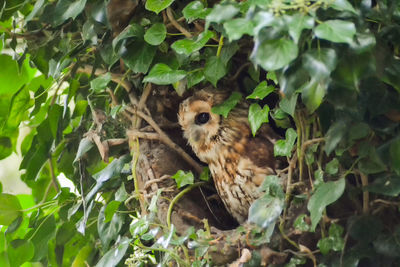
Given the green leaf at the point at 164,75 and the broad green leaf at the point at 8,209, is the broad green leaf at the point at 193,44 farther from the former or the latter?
the broad green leaf at the point at 8,209

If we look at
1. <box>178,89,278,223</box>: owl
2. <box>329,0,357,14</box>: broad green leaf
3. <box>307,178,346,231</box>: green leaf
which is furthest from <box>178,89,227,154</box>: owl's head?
<box>329,0,357,14</box>: broad green leaf

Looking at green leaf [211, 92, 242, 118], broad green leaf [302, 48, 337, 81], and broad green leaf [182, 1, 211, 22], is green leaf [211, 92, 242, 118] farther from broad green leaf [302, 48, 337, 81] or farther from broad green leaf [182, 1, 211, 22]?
broad green leaf [302, 48, 337, 81]

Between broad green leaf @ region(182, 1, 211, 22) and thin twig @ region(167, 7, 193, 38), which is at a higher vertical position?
broad green leaf @ region(182, 1, 211, 22)

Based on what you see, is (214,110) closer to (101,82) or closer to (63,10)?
(101,82)

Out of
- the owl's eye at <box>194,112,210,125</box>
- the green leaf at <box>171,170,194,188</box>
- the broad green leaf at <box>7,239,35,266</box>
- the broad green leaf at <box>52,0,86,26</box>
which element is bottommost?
the broad green leaf at <box>7,239,35,266</box>

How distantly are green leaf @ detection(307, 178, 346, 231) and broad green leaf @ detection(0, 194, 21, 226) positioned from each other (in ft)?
2.68

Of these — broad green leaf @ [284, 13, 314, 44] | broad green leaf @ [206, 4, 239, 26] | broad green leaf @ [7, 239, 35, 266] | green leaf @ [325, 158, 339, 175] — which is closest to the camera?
broad green leaf @ [284, 13, 314, 44]

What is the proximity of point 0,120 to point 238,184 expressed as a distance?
640 mm

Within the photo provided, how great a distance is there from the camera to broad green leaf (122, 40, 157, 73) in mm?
1355

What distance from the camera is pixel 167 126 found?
1.54m

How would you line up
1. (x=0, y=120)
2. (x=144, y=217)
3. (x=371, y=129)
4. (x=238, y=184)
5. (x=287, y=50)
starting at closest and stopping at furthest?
(x=287, y=50) → (x=371, y=129) → (x=144, y=217) → (x=238, y=184) → (x=0, y=120)

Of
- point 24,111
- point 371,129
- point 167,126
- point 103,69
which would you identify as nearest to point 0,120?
point 24,111

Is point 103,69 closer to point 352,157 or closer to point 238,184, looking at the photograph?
point 238,184

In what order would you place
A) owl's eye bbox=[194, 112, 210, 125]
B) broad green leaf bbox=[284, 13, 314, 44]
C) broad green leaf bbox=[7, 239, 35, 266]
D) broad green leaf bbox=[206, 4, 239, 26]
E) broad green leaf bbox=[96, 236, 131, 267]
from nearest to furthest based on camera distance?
broad green leaf bbox=[284, 13, 314, 44]
broad green leaf bbox=[206, 4, 239, 26]
broad green leaf bbox=[96, 236, 131, 267]
owl's eye bbox=[194, 112, 210, 125]
broad green leaf bbox=[7, 239, 35, 266]
